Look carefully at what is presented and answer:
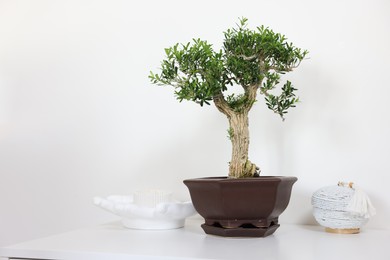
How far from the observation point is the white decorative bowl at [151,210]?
1.23m

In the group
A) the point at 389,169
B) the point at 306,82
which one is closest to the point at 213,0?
the point at 306,82

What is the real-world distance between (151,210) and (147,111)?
1.50ft

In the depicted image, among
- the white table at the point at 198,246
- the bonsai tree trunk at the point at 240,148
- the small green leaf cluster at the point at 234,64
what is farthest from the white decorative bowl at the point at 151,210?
the small green leaf cluster at the point at 234,64

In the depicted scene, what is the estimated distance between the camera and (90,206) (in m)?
1.67

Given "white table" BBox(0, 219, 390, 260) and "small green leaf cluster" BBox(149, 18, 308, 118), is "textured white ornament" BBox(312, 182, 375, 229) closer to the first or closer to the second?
"white table" BBox(0, 219, 390, 260)

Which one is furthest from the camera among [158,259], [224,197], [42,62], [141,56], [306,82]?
[42,62]

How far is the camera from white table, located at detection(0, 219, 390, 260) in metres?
0.92

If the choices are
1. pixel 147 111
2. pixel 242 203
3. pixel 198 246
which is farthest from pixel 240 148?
pixel 147 111

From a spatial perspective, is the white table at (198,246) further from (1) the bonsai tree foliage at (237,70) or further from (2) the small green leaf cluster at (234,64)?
(2) the small green leaf cluster at (234,64)

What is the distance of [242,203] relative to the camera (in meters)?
1.09

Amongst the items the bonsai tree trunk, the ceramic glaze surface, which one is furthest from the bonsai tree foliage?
the ceramic glaze surface

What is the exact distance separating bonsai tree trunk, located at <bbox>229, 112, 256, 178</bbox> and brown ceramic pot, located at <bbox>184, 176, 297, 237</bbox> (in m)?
0.05

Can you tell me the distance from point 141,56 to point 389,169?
82 cm

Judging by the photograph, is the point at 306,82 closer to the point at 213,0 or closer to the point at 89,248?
the point at 213,0
